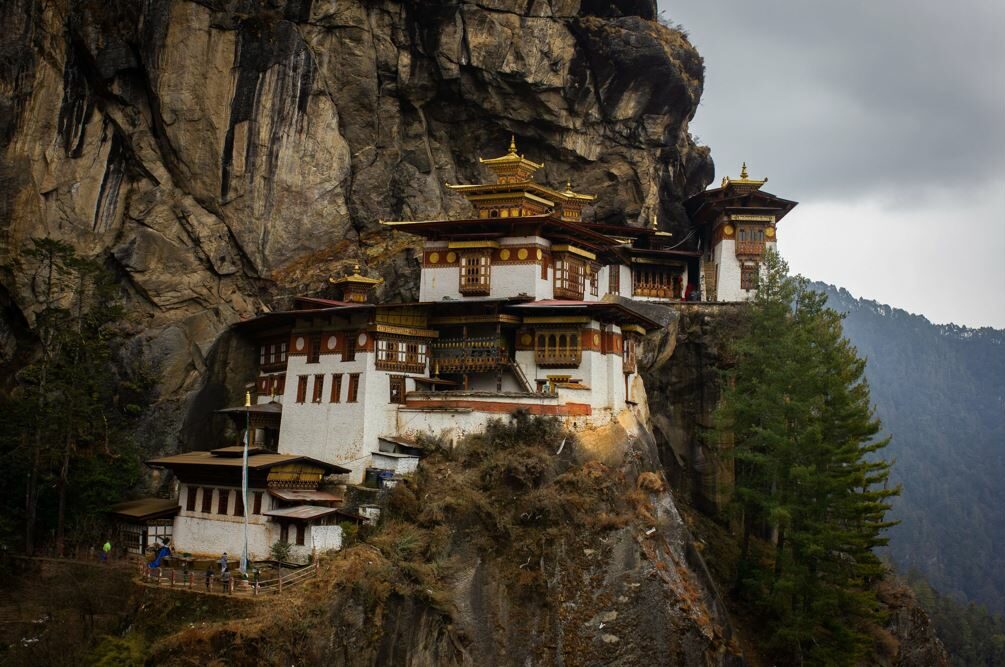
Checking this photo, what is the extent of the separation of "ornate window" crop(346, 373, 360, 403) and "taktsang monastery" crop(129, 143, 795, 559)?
0.18 ft

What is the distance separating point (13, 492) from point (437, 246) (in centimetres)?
2042

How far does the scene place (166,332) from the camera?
154 ft

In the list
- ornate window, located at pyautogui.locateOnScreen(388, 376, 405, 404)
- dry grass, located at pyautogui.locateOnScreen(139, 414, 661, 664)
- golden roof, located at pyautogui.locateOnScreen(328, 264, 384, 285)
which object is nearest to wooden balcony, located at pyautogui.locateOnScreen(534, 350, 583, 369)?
dry grass, located at pyautogui.locateOnScreen(139, 414, 661, 664)

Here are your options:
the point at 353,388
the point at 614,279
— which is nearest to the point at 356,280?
the point at 353,388

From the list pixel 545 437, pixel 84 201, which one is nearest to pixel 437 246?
pixel 545 437

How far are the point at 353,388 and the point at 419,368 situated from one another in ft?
10.0

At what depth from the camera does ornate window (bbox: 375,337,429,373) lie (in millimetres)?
42375

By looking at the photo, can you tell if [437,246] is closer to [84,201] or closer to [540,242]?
[540,242]

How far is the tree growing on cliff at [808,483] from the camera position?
39.5m

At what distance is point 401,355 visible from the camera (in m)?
43.0

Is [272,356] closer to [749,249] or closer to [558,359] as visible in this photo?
[558,359]

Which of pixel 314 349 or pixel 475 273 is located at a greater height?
pixel 475 273

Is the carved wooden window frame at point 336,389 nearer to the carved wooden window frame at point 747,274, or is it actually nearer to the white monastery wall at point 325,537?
the white monastery wall at point 325,537

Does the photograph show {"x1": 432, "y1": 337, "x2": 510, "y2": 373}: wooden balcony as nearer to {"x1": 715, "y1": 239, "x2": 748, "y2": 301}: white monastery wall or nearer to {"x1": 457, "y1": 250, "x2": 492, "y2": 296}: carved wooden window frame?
{"x1": 457, "y1": 250, "x2": 492, "y2": 296}: carved wooden window frame
